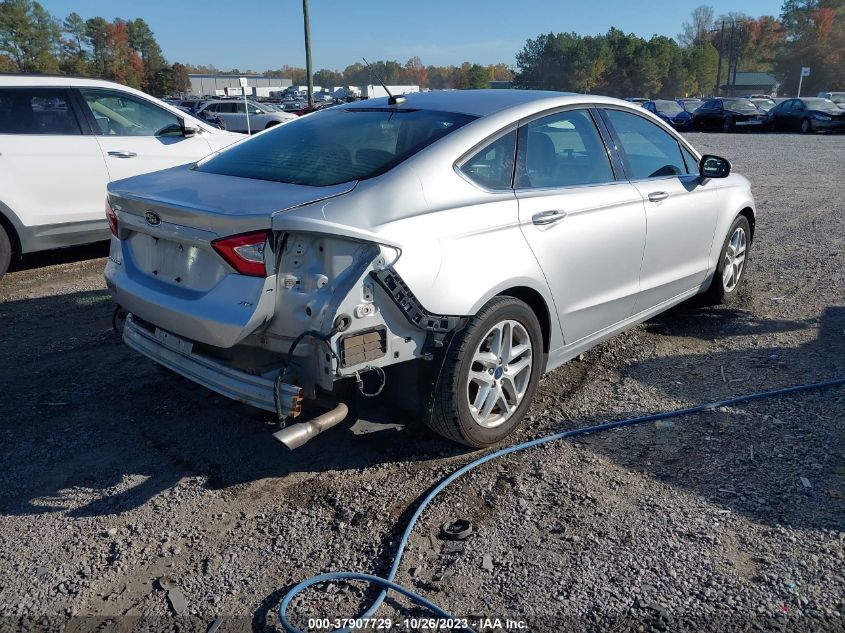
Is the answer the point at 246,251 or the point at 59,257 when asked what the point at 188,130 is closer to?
the point at 59,257

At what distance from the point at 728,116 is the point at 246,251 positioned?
3342 cm

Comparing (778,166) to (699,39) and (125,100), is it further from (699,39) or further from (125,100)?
(699,39)

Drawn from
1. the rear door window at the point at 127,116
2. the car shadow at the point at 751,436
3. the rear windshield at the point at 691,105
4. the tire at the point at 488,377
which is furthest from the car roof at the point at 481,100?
the rear windshield at the point at 691,105

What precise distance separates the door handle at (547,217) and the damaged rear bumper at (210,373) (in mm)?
1476

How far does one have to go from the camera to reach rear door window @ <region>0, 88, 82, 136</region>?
658 centimetres

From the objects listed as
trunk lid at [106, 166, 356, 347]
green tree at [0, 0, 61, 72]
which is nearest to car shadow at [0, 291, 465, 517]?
trunk lid at [106, 166, 356, 347]

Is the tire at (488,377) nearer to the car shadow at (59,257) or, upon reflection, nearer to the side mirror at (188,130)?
the side mirror at (188,130)

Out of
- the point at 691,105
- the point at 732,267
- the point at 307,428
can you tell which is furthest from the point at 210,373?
the point at 691,105

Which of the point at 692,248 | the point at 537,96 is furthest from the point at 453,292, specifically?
the point at 692,248

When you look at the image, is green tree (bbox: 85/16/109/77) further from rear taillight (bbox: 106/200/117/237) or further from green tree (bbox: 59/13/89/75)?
rear taillight (bbox: 106/200/117/237)

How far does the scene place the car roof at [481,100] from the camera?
3.82 metres

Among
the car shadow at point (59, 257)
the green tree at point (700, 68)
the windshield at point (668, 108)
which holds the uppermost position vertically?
the green tree at point (700, 68)

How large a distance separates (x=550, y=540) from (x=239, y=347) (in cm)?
154

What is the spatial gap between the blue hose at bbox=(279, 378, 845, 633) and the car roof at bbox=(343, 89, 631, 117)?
1.73 metres
